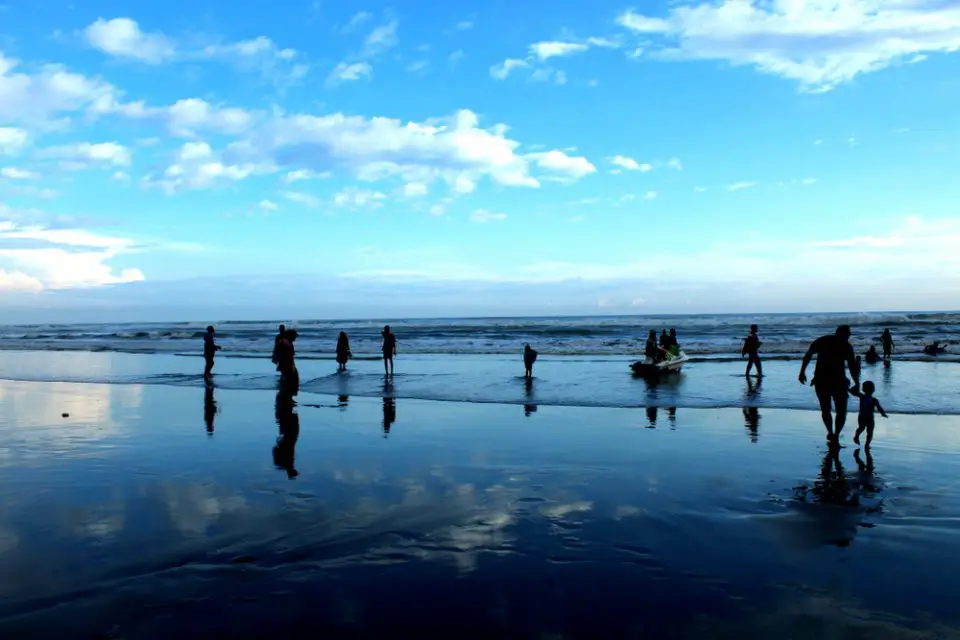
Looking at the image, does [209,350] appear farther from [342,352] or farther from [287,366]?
[287,366]

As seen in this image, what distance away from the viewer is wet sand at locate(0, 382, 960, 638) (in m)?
4.34

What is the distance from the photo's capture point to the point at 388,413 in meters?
13.9

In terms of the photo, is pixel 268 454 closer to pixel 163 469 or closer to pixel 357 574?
pixel 163 469

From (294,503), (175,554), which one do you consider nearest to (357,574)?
(175,554)

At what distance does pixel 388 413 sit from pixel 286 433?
2.90 m

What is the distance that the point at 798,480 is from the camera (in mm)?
7930

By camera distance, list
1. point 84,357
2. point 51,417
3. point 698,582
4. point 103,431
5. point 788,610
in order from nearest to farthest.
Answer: point 788,610, point 698,582, point 103,431, point 51,417, point 84,357

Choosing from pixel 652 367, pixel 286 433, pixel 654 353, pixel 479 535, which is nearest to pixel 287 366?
pixel 286 433

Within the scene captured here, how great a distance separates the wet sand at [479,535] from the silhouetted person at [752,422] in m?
0.11

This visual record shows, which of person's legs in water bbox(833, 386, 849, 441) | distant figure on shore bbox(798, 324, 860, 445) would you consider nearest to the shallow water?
distant figure on shore bbox(798, 324, 860, 445)

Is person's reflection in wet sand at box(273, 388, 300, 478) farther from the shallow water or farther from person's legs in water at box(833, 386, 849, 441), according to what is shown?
person's legs in water at box(833, 386, 849, 441)

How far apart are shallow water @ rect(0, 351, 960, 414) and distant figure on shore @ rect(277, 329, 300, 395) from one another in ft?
9.82

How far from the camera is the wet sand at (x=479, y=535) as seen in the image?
4.34 m

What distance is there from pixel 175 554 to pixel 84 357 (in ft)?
115
